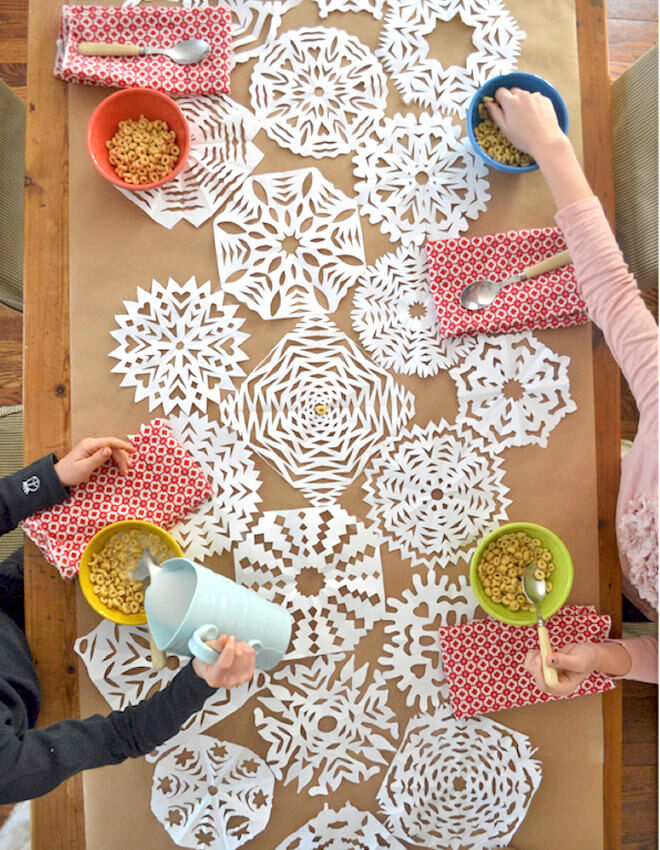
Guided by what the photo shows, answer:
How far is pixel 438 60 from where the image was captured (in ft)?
3.07

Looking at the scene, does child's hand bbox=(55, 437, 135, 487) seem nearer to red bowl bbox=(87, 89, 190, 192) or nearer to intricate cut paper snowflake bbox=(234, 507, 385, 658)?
intricate cut paper snowflake bbox=(234, 507, 385, 658)

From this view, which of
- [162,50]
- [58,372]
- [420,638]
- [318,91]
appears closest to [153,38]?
[162,50]

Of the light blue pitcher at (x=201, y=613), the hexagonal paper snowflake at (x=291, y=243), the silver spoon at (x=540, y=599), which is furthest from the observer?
the hexagonal paper snowflake at (x=291, y=243)

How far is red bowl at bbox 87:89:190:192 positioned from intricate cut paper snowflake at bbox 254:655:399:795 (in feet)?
2.31

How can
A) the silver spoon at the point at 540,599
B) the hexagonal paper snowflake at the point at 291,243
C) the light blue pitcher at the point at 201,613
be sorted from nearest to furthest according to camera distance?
the light blue pitcher at the point at 201,613 → the silver spoon at the point at 540,599 → the hexagonal paper snowflake at the point at 291,243

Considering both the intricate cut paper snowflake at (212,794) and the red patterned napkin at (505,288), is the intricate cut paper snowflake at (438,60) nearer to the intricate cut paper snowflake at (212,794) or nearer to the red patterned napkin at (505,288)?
the red patterned napkin at (505,288)

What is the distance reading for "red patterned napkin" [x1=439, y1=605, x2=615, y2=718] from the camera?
0.89m

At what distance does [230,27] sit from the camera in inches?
36.0

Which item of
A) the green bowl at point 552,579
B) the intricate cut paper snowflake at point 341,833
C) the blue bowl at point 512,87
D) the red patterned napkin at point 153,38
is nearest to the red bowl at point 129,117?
the red patterned napkin at point 153,38

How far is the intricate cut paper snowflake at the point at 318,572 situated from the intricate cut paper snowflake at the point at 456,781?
17 cm

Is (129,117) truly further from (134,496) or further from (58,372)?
(134,496)

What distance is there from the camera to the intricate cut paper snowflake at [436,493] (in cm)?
91

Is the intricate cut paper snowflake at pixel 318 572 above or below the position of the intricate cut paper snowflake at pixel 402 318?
below

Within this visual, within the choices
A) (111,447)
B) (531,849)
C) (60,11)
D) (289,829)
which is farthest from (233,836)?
(60,11)
